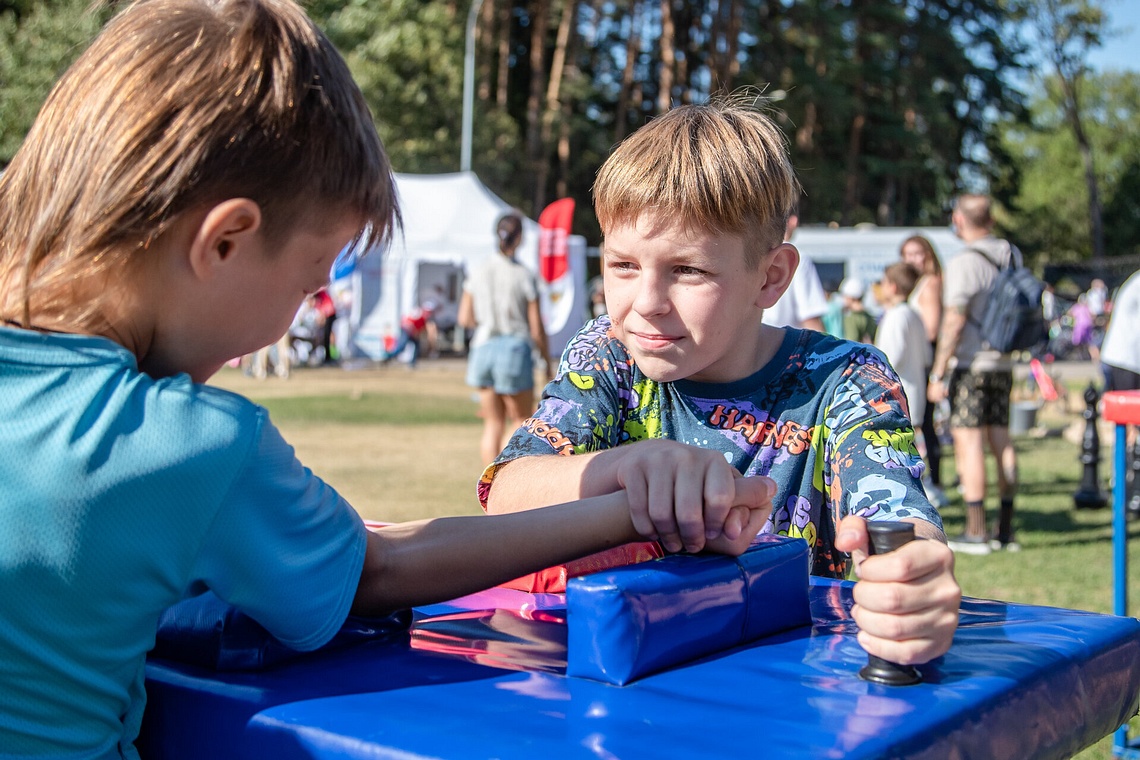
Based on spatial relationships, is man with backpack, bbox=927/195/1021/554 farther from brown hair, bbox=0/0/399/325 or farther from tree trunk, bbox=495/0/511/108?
tree trunk, bbox=495/0/511/108

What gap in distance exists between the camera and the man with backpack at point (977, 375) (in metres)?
6.41

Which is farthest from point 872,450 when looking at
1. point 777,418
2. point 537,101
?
point 537,101

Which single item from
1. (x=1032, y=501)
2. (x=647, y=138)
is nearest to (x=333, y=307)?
(x=1032, y=501)

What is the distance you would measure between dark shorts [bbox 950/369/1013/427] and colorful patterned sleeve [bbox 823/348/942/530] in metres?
5.05

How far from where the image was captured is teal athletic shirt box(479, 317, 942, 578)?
1729 millimetres

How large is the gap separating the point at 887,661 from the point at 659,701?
0.81ft

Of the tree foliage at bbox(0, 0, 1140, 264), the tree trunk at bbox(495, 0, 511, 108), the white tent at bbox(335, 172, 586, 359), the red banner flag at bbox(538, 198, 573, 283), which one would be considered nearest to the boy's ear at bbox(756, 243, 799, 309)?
the red banner flag at bbox(538, 198, 573, 283)

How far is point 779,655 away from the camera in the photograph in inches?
46.8

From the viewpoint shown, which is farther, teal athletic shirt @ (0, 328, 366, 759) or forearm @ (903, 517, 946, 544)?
forearm @ (903, 517, 946, 544)

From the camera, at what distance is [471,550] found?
122 cm

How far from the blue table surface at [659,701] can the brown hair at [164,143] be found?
43cm

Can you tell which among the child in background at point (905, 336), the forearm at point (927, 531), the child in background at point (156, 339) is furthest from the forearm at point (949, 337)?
the child in background at point (156, 339)

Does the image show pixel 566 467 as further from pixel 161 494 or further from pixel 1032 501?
pixel 1032 501

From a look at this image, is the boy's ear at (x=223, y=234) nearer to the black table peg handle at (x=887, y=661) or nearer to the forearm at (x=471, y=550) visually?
the forearm at (x=471, y=550)
